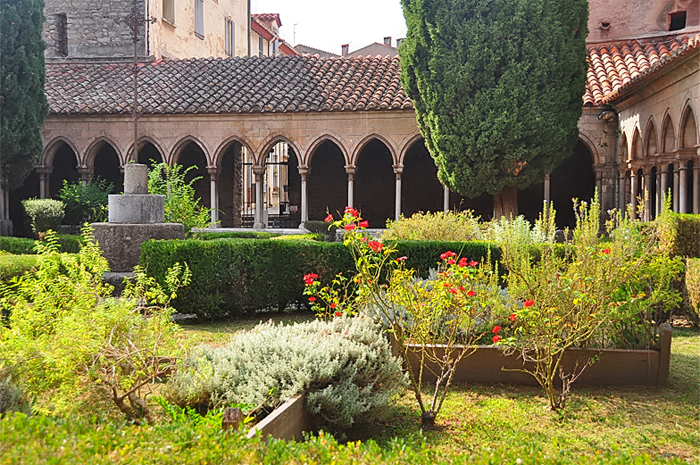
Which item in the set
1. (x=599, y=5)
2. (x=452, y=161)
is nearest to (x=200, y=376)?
(x=452, y=161)

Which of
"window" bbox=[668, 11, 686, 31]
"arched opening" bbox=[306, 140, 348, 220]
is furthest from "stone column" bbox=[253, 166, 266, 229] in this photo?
"window" bbox=[668, 11, 686, 31]

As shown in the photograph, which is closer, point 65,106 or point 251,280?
point 251,280

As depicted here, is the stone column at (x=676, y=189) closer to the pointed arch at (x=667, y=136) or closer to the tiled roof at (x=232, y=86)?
the pointed arch at (x=667, y=136)

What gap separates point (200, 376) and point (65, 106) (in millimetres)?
15074

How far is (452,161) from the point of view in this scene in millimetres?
14266

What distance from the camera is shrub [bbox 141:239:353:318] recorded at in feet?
26.7

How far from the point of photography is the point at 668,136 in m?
12.4

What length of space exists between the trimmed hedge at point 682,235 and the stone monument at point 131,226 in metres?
6.79

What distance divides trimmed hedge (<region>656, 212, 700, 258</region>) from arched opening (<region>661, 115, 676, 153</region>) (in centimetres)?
414

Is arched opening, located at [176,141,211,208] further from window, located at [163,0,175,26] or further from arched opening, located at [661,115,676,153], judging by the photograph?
arched opening, located at [661,115,676,153]

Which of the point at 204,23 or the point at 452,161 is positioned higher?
the point at 204,23

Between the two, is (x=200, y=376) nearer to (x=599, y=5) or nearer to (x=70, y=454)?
(x=70, y=454)

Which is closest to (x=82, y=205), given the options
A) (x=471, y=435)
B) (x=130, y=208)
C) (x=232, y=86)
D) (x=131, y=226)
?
(x=232, y=86)

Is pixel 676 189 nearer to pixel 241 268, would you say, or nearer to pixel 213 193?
pixel 241 268
